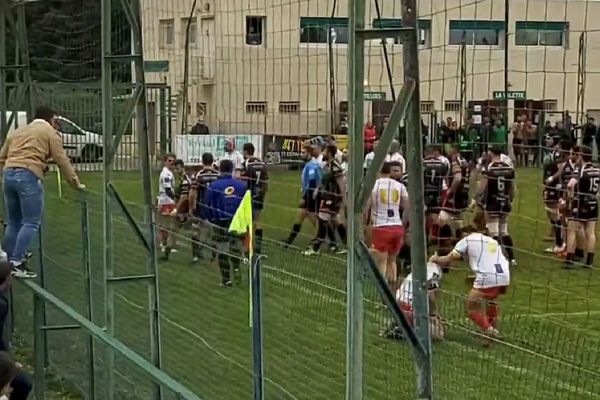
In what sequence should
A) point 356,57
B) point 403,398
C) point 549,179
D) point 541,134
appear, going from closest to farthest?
point 356,57
point 403,398
point 541,134
point 549,179

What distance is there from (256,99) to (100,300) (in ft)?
8.92

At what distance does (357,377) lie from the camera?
5.63 meters

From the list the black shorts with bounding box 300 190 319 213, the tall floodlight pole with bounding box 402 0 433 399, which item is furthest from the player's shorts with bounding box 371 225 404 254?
the tall floodlight pole with bounding box 402 0 433 399

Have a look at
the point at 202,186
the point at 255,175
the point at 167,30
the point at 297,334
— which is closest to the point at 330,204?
the point at 255,175

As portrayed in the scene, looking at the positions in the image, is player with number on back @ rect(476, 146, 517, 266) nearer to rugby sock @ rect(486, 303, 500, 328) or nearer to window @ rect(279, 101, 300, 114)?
rugby sock @ rect(486, 303, 500, 328)

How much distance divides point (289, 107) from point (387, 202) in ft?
19.6

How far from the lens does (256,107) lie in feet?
32.4

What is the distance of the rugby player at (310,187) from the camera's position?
59.3ft

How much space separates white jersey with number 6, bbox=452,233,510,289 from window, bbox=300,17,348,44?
185 inches

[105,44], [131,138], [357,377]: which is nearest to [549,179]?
[131,138]

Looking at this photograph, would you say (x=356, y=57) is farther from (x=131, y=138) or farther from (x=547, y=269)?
(x=547, y=269)

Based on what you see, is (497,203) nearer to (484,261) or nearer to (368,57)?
(484,261)

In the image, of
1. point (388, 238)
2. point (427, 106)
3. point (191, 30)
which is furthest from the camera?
point (388, 238)

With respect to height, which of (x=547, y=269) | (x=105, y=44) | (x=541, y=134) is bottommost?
(x=547, y=269)
